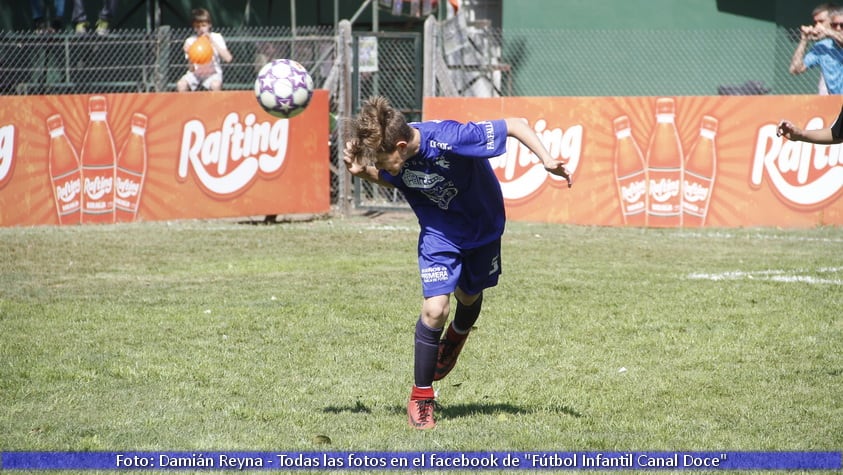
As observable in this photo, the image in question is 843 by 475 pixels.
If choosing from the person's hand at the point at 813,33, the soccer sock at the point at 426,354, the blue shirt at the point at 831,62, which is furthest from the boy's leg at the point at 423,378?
the person's hand at the point at 813,33

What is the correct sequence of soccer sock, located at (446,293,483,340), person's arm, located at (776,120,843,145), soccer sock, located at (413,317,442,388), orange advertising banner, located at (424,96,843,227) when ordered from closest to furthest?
soccer sock, located at (413,317,442,388) → soccer sock, located at (446,293,483,340) → person's arm, located at (776,120,843,145) → orange advertising banner, located at (424,96,843,227)

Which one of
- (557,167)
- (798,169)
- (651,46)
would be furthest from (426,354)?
(651,46)

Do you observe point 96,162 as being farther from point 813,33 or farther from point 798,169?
point 813,33

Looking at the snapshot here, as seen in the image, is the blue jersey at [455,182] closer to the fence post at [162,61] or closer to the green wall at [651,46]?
the fence post at [162,61]

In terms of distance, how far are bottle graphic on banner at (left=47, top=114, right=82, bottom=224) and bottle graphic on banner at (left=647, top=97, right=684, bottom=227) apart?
23.1ft

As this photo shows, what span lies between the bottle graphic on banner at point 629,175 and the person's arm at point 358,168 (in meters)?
8.29

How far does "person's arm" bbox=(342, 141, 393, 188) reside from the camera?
17.9ft

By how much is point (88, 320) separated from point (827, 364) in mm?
5036

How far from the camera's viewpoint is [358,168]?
555 centimetres

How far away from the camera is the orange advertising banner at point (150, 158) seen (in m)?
13.5

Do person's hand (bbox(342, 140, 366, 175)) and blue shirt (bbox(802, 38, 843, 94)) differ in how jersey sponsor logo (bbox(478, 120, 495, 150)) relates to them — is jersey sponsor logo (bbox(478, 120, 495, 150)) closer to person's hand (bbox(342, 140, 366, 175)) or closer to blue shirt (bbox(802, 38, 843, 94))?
person's hand (bbox(342, 140, 366, 175))

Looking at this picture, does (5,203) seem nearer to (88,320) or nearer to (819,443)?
(88,320)

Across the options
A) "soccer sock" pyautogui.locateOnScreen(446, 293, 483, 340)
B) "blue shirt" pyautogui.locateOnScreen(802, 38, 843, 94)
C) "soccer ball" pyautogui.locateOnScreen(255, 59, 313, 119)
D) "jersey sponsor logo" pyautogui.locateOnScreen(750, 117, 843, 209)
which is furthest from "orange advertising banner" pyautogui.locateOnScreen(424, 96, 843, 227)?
"soccer sock" pyautogui.locateOnScreen(446, 293, 483, 340)

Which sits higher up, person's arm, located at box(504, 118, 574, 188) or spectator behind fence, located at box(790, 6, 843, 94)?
spectator behind fence, located at box(790, 6, 843, 94)
